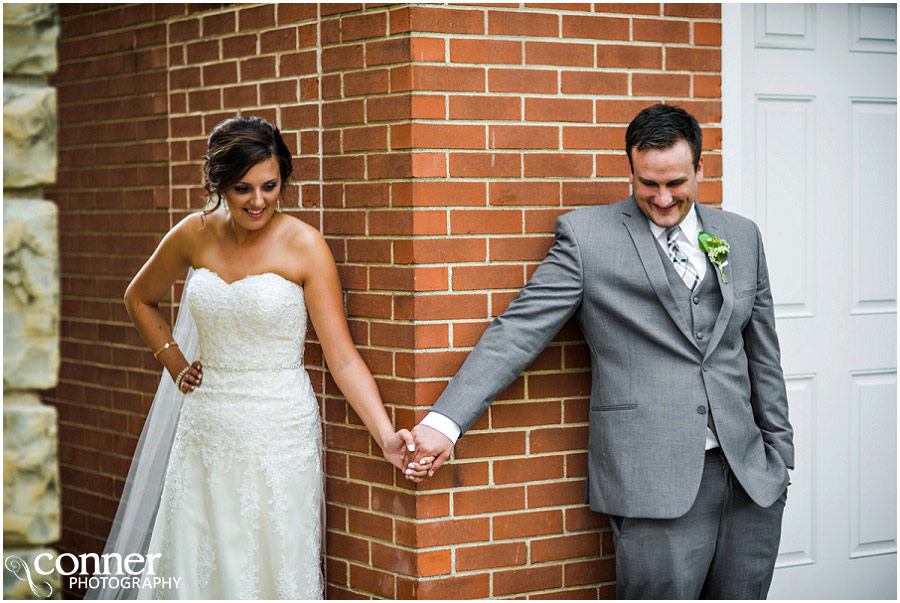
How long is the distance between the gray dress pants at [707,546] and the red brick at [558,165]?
1.14 m

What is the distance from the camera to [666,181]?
3.54 meters

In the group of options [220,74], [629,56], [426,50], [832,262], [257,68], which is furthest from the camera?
[832,262]

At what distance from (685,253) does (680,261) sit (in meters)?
0.04

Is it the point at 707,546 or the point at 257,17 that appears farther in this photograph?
the point at 257,17

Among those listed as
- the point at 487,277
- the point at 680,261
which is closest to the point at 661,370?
the point at 680,261

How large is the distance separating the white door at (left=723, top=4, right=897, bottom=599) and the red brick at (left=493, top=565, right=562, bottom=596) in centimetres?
131

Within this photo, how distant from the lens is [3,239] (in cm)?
98

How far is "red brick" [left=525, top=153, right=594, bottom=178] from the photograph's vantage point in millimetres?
3926

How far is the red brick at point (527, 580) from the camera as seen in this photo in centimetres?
395

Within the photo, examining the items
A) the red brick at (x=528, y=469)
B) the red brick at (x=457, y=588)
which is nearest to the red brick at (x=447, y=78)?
the red brick at (x=528, y=469)

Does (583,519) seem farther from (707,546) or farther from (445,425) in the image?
(445,425)

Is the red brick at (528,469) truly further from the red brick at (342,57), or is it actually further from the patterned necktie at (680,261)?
the red brick at (342,57)

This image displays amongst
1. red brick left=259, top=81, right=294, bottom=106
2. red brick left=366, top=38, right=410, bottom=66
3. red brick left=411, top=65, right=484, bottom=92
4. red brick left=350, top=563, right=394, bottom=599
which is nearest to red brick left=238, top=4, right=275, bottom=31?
red brick left=259, top=81, right=294, bottom=106

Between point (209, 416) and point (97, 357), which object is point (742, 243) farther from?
point (97, 357)
